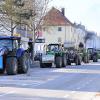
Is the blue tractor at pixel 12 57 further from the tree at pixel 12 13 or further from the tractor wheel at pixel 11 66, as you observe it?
the tree at pixel 12 13

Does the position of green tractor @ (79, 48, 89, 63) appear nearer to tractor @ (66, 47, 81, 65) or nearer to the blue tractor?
Answer: tractor @ (66, 47, 81, 65)

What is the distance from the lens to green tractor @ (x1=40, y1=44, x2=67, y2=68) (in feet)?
151

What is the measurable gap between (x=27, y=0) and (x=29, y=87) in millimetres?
35735

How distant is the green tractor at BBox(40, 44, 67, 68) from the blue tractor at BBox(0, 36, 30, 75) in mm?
10480

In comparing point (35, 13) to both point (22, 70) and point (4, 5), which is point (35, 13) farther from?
point (22, 70)

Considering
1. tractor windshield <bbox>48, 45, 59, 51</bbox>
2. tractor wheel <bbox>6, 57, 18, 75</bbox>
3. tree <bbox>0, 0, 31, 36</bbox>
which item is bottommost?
tractor wheel <bbox>6, 57, 18, 75</bbox>

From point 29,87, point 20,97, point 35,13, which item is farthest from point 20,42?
point 35,13

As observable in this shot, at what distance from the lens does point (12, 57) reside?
3297cm

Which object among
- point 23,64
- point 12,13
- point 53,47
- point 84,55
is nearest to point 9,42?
point 23,64

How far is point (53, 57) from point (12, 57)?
1358 cm

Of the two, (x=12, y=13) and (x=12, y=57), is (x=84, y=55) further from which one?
(x=12, y=57)

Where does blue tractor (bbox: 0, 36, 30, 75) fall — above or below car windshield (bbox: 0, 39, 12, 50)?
below

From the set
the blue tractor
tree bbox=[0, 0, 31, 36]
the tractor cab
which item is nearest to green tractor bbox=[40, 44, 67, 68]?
tree bbox=[0, 0, 31, 36]

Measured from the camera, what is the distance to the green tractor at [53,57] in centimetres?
4609
